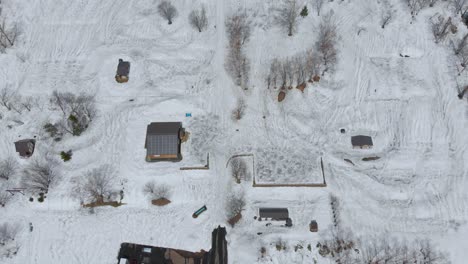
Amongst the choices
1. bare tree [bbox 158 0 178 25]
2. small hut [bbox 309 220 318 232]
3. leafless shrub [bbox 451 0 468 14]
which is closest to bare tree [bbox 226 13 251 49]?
bare tree [bbox 158 0 178 25]

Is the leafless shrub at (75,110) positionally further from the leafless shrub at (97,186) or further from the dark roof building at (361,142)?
the dark roof building at (361,142)

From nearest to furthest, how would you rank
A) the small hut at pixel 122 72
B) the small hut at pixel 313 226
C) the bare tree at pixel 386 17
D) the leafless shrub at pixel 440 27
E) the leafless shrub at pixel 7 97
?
the small hut at pixel 313 226 < the leafless shrub at pixel 7 97 < the small hut at pixel 122 72 < the leafless shrub at pixel 440 27 < the bare tree at pixel 386 17

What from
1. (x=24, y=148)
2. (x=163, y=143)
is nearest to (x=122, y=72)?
(x=163, y=143)

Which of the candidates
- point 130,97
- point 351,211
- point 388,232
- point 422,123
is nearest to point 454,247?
point 388,232

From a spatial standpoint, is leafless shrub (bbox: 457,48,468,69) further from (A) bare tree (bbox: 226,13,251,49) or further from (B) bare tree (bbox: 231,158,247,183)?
(B) bare tree (bbox: 231,158,247,183)

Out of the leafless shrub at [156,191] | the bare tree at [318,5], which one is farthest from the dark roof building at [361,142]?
the leafless shrub at [156,191]

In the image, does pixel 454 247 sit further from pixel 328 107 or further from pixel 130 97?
pixel 130 97
